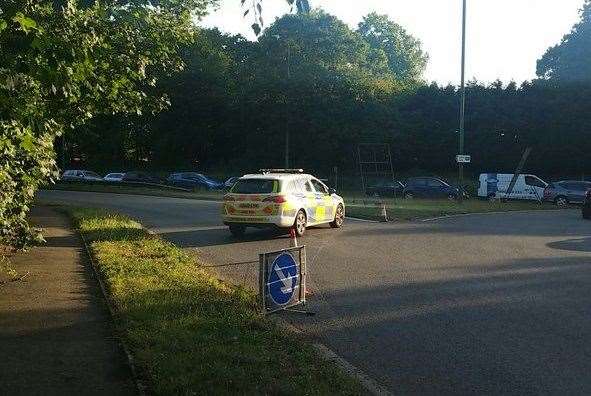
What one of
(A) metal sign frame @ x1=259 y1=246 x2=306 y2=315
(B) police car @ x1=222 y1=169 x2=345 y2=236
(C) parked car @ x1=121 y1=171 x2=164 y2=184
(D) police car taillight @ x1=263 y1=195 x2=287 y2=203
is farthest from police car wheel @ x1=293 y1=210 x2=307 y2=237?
(C) parked car @ x1=121 y1=171 x2=164 y2=184

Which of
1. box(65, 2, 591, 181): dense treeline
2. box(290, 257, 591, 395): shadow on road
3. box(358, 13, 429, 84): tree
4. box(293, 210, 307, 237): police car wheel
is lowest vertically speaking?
box(290, 257, 591, 395): shadow on road

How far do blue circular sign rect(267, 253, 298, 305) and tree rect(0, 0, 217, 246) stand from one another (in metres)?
3.02

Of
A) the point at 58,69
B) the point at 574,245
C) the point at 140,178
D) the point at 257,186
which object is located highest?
the point at 58,69

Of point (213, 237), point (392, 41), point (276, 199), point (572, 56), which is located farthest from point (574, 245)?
point (392, 41)

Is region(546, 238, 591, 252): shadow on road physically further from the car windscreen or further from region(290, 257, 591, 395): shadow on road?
the car windscreen

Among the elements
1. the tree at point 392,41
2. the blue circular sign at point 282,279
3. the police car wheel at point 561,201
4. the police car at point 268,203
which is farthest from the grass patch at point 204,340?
the tree at point 392,41

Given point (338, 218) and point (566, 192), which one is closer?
point (338, 218)

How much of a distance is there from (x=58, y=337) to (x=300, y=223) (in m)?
11.3

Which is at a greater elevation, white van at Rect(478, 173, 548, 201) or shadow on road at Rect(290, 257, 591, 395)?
white van at Rect(478, 173, 548, 201)

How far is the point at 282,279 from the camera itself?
27.3 feet

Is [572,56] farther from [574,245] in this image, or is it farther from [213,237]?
[213,237]

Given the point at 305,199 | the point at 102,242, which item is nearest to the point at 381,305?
the point at 102,242

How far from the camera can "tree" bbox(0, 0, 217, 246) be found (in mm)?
5848

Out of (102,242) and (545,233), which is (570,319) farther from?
(545,233)
